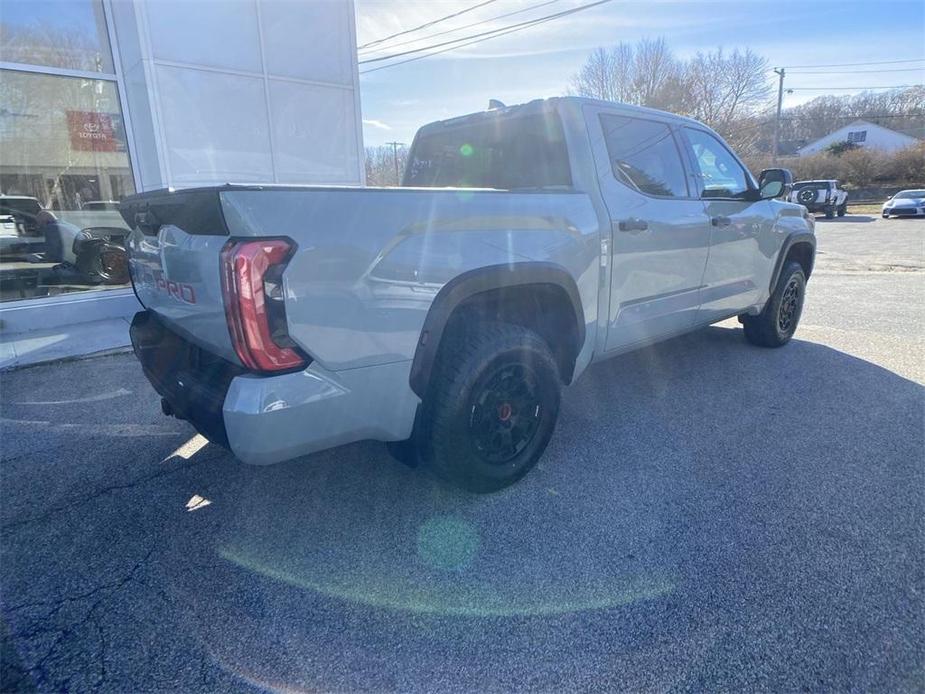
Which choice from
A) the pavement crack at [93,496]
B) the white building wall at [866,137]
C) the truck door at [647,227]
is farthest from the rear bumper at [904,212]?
the white building wall at [866,137]

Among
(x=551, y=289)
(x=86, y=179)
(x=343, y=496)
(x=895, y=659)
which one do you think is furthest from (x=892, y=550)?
(x=86, y=179)

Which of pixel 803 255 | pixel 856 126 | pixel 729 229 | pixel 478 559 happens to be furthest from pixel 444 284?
pixel 856 126

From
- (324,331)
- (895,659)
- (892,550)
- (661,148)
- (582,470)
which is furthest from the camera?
(661,148)

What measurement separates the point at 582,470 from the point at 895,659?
1519 millimetres

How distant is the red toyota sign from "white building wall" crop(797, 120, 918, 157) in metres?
72.0

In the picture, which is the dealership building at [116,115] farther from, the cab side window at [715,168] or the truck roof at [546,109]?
the cab side window at [715,168]

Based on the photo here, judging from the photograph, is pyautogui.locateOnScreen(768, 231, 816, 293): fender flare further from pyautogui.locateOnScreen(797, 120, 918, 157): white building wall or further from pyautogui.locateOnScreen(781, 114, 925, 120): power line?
pyautogui.locateOnScreen(781, 114, 925, 120): power line

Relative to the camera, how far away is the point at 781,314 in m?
5.24

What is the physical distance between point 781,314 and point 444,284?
432 centimetres

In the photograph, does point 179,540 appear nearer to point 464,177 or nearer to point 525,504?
point 525,504

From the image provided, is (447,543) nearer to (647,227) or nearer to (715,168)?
(647,227)

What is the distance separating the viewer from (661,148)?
3.70m

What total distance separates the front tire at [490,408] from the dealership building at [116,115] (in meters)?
5.84

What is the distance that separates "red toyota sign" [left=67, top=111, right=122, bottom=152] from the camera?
716cm
